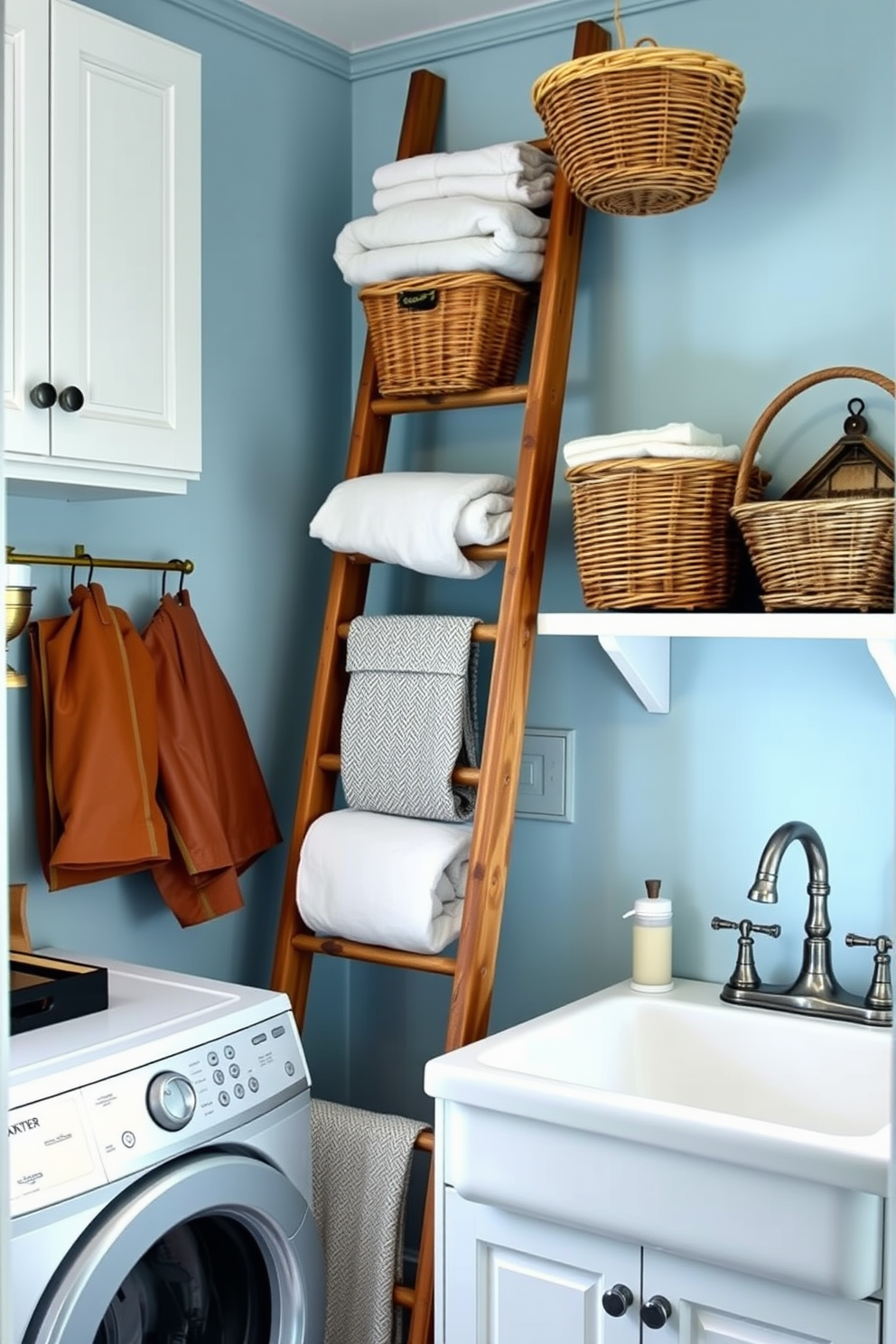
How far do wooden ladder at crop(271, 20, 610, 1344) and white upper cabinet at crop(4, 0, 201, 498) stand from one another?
0.48 metres

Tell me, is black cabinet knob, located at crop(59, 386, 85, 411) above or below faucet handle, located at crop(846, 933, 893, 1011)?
above

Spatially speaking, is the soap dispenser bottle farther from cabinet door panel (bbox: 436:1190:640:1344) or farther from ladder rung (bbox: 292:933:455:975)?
cabinet door panel (bbox: 436:1190:640:1344)

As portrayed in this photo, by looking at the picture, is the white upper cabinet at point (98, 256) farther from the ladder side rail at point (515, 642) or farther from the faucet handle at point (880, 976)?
the faucet handle at point (880, 976)

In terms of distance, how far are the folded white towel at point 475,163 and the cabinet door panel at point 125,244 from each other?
38 cm

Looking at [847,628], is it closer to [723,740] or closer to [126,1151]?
[723,740]

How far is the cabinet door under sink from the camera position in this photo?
4.91ft

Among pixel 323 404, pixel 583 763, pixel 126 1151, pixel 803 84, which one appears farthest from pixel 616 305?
pixel 126 1151

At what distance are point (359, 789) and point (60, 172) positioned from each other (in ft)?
3.29

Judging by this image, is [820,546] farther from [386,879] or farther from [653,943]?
[386,879]

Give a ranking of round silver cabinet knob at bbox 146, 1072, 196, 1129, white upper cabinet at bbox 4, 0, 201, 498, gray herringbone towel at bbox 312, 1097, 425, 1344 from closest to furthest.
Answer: round silver cabinet knob at bbox 146, 1072, 196, 1129
white upper cabinet at bbox 4, 0, 201, 498
gray herringbone towel at bbox 312, 1097, 425, 1344

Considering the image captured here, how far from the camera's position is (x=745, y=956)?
80.5 inches

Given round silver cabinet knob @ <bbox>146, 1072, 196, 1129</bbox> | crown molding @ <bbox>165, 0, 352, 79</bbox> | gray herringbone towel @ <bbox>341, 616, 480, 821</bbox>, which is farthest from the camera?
crown molding @ <bbox>165, 0, 352, 79</bbox>

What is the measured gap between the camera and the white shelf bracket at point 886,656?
5.86ft

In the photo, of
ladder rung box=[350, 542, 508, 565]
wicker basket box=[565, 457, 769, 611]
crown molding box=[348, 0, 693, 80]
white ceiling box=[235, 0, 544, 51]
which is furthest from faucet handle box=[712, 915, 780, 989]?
white ceiling box=[235, 0, 544, 51]
